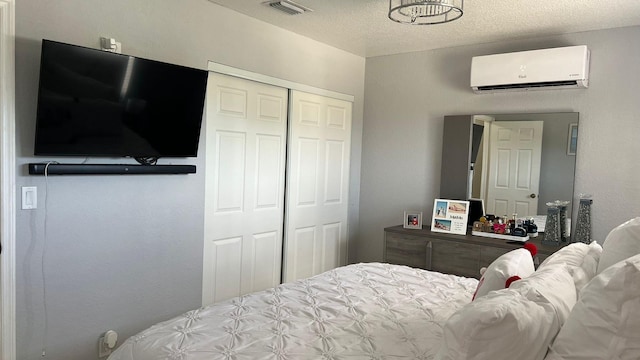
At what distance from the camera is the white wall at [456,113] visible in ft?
11.7

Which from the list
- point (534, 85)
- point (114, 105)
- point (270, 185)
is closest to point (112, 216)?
point (114, 105)

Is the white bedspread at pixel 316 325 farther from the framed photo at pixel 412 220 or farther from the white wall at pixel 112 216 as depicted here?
the framed photo at pixel 412 220

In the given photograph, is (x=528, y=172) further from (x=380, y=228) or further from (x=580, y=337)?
(x=580, y=337)

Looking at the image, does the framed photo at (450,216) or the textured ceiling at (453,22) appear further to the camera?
the framed photo at (450,216)

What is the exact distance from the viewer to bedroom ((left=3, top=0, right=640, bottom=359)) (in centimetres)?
257

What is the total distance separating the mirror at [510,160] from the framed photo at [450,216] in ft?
0.61

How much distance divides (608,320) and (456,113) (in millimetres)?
3431

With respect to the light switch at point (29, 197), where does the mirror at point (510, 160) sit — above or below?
above

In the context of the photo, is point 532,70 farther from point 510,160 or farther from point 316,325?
point 316,325

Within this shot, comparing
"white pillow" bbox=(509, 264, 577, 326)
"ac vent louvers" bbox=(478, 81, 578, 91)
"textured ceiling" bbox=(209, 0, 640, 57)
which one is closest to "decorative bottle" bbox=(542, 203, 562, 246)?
"ac vent louvers" bbox=(478, 81, 578, 91)

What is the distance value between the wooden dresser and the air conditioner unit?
49.5 inches

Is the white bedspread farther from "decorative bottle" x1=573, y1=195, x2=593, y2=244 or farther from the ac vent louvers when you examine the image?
the ac vent louvers

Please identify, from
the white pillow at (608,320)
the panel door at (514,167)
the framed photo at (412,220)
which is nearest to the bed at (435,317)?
the white pillow at (608,320)

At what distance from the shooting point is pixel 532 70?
3721mm
